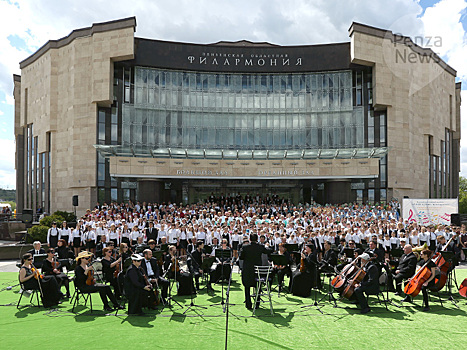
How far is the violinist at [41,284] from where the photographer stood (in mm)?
10297

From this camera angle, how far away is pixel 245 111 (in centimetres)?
4716

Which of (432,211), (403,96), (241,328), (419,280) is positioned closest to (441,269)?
(419,280)

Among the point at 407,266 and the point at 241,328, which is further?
the point at 407,266

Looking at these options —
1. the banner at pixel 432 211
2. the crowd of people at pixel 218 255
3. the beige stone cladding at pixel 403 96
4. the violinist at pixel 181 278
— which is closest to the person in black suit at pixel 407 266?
the crowd of people at pixel 218 255

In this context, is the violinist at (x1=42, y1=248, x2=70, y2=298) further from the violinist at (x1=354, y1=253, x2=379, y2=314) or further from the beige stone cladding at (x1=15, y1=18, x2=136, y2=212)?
the beige stone cladding at (x1=15, y1=18, x2=136, y2=212)

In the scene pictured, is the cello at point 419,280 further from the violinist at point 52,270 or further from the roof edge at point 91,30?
the roof edge at point 91,30

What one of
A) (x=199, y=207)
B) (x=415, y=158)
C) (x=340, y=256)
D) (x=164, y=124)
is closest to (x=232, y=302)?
(x=340, y=256)

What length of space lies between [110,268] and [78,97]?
36.9m

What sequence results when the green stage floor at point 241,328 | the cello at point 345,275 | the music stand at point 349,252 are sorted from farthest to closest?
the music stand at point 349,252, the cello at point 345,275, the green stage floor at point 241,328

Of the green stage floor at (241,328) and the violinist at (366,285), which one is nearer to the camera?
the green stage floor at (241,328)

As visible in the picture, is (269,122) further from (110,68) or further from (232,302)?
(232,302)

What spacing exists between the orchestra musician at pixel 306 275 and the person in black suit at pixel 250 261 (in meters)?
2.12

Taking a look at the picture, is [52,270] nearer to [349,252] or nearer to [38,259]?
[38,259]

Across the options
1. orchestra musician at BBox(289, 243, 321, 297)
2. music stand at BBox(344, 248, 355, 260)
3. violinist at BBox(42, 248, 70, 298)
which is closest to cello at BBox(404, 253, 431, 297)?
music stand at BBox(344, 248, 355, 260)
